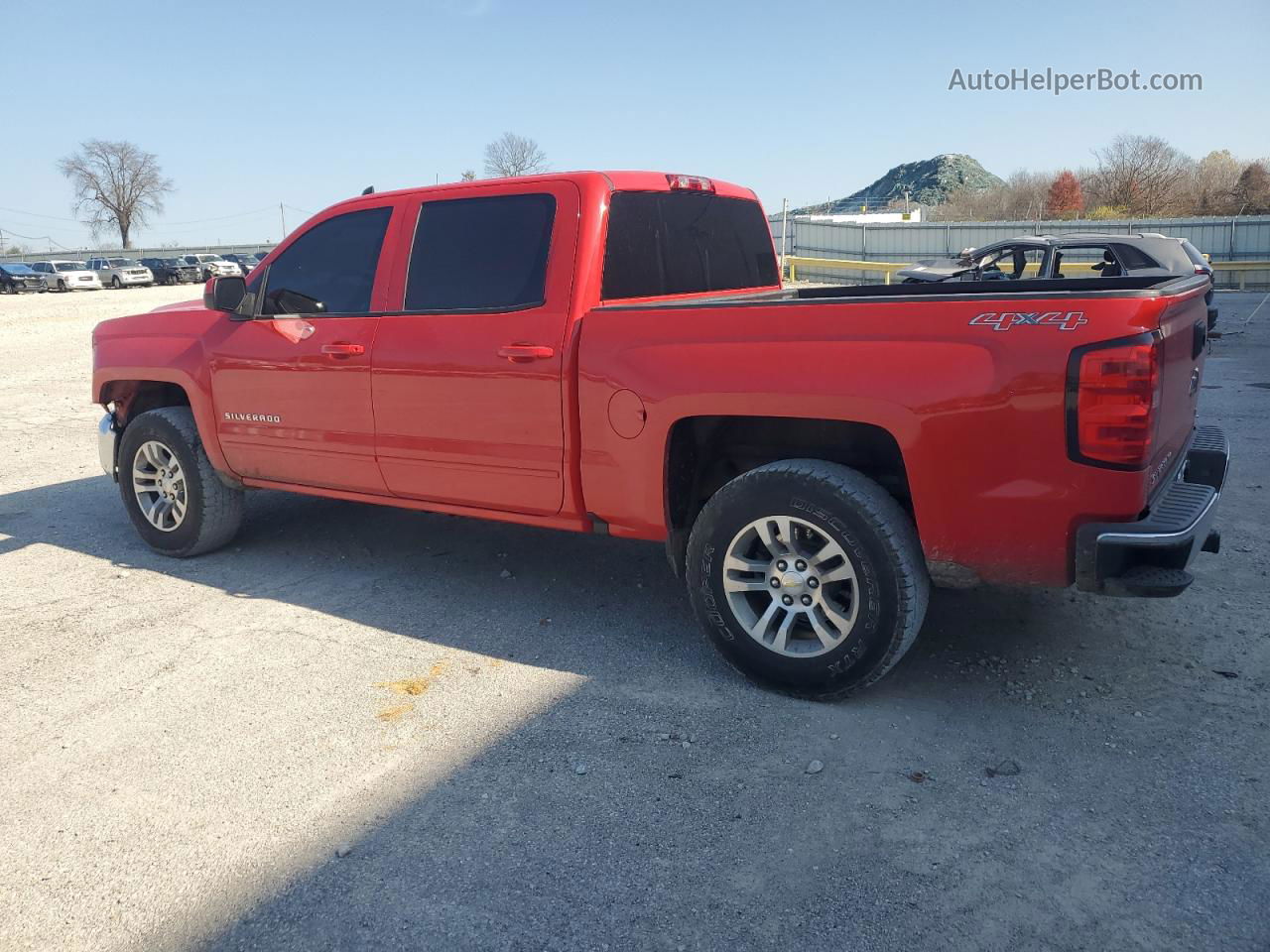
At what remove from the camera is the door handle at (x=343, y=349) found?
473cm

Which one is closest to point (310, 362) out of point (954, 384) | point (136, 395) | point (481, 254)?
point (481, 254)

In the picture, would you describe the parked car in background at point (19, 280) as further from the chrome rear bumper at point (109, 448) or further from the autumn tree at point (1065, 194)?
the autumn tree at point (1065, 194)

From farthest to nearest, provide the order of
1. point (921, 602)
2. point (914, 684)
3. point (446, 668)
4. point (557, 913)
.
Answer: point (446, 668)
point (914, 684)
point (921, 602)
point (557, 913)

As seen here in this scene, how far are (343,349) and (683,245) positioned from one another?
1710mm

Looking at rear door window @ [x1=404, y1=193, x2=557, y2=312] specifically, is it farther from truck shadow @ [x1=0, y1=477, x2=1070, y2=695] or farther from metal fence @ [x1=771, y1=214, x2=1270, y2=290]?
metal fence @ [x1=771, y1=214, x2=1270, y2=290]

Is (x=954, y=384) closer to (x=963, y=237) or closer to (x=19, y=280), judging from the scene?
(x=963, y=237)

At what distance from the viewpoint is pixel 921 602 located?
3.51m

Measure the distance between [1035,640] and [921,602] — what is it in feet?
3.20

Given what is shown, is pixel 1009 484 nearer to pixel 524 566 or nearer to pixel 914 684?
pixel 914 684

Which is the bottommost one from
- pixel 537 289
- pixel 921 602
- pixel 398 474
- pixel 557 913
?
pixel 557 913

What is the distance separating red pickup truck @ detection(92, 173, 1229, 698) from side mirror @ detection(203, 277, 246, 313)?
13mm

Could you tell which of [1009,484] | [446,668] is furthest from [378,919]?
[1009,484]

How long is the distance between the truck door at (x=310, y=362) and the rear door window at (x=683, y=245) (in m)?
1.20

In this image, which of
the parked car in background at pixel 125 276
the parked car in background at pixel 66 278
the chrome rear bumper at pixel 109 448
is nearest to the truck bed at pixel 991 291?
the chrome rear bumper at pixel 109 448
